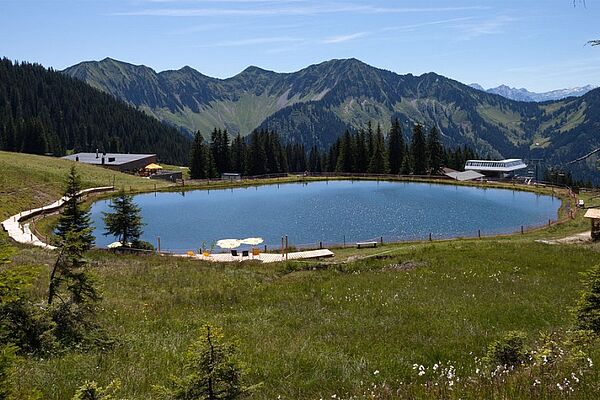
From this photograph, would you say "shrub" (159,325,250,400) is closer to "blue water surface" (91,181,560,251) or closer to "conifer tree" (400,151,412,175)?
"blue water surface" (91,181,560,251)

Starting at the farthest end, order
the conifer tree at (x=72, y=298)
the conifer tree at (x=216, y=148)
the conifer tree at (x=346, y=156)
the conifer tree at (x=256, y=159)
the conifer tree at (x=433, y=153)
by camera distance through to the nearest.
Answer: the conifer tree at (x=216, y=148), the conifer tree at (x=256, y=159), the conifer tree at (x=346, y=156), the conifer tree at (x=433, y=153), the conifer tree at (x=72, y=298)

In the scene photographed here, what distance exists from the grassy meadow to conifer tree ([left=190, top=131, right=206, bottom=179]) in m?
70.6

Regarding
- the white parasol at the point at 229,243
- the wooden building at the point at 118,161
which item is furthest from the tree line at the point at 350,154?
the white parasol at the point at 229,243

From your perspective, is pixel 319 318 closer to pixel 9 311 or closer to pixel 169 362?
pixel 169 362

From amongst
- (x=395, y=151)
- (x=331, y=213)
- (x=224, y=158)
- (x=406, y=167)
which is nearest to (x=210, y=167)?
(x=224, y=158)

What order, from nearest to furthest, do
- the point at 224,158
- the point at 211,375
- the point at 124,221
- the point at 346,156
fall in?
1. the point at 211,375
2. the point at 124,221
3. the point at 346,156
4. the point at 224,158

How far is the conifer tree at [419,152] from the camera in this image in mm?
96438

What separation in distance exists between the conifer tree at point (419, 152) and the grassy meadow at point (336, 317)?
2654 inches

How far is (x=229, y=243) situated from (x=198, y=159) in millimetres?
61675

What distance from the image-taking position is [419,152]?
318ft

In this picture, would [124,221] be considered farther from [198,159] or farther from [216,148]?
[216,148]

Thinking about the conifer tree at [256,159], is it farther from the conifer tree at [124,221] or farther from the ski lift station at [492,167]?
the conifer tree at [124,221]

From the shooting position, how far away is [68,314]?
36.8 feet

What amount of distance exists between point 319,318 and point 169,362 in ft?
19.5
